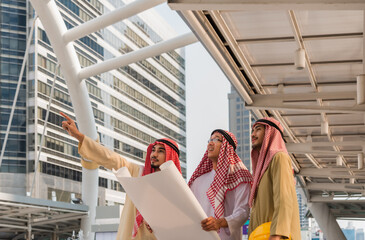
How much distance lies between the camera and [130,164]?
616cm

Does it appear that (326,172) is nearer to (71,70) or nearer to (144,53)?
(144,53)

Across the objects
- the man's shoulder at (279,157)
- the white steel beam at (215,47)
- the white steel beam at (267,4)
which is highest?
the white steel beam at (215,47)

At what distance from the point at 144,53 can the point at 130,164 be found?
13.2 metres

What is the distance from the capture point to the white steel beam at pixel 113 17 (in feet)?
52.8

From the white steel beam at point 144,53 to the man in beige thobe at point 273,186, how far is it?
1276 cm

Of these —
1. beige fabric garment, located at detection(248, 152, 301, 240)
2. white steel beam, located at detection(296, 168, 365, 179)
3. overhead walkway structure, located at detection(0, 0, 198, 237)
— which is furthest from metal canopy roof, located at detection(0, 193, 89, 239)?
beige fabric garment, located at detection(248, 152, 301, 240)

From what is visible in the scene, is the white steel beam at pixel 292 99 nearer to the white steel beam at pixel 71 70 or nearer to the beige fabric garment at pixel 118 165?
the white steel beam at pixel 71 70

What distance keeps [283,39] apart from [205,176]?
7436 mm

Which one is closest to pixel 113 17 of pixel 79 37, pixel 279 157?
pixel 79 37

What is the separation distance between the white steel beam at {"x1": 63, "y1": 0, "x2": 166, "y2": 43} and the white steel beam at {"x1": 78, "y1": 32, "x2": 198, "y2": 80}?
58.0 inches

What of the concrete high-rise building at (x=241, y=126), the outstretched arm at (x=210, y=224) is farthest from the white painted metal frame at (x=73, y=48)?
the concrete high-rise building at (x=241, y=126)

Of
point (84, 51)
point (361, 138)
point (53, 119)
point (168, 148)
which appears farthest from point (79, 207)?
point (84, 51)

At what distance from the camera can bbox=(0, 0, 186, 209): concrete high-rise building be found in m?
80.8

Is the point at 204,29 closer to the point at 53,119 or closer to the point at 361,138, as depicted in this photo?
the point at 361,138
